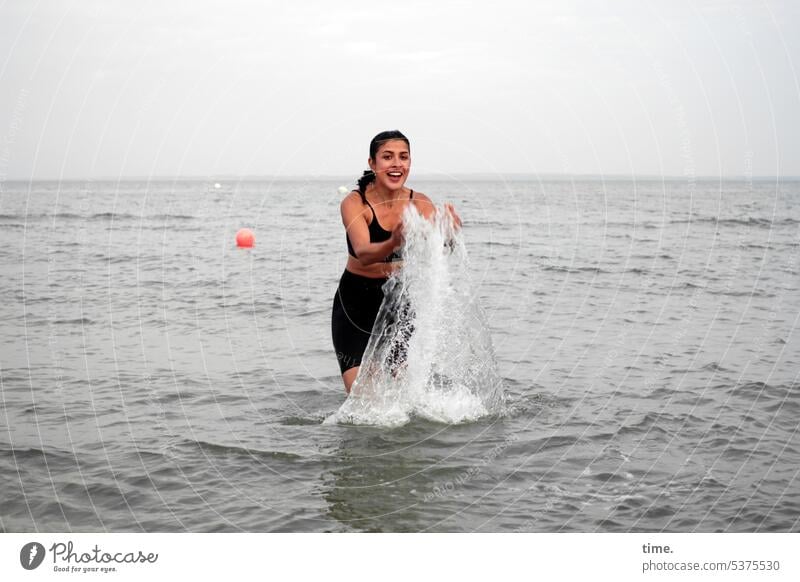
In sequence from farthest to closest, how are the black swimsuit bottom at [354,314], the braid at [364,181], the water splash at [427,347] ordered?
the black swimsuit bottom at [354,314] → the water splash at [427,347] → the braid at [364,181]

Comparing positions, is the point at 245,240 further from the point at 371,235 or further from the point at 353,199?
the point at 371,235

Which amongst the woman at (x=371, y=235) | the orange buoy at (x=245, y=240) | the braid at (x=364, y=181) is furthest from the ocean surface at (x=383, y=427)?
the orange buoy at (x=245, y=240)

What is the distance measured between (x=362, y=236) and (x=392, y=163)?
0.64 m

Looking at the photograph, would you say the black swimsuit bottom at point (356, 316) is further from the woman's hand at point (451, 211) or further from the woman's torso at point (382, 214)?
the woman's hand at point (451, 211)

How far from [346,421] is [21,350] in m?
5.26

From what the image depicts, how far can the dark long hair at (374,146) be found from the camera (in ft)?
21.8

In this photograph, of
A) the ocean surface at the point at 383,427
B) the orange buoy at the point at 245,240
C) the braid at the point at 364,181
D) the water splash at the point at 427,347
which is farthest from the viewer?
the orange buoy at the point at 245,240

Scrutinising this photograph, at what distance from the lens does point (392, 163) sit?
21.7 ft

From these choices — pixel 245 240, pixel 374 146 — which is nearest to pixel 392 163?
pixel 374 146

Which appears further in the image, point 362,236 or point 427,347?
point 427,347

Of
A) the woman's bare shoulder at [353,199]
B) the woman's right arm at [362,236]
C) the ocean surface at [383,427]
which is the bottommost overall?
the ocean surface at [383,427]

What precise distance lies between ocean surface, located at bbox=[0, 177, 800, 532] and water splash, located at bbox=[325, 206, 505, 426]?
262 millimetres
